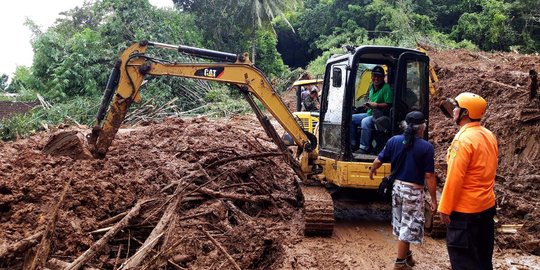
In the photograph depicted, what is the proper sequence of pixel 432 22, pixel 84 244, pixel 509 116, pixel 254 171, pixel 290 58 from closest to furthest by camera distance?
pixel 84 244
pixel 254 171
pixel 509 116
pixel 432 22
pixel 290 58

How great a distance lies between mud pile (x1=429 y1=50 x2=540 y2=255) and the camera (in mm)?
6996

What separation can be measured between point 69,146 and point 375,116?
4.36 metres

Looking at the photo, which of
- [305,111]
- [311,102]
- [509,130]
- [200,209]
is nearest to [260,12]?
[311,102]

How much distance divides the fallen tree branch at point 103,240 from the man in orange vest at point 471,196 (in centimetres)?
307

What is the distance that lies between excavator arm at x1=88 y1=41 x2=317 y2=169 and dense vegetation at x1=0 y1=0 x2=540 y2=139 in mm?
6767

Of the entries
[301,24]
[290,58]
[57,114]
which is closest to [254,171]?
[57,114]

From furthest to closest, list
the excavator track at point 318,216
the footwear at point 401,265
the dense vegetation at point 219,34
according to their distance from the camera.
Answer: the dense vegetation at point 219,34 → the excavator track at point 318,216 → the footwear at point 401,265

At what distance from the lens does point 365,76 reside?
7.30m

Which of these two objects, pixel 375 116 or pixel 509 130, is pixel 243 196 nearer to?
pixel 375 116

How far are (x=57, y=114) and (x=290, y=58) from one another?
25.2m

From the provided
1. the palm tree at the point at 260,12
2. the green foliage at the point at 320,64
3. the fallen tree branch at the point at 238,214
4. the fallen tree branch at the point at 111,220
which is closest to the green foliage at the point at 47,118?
the fallen tree branch at the point at 238,214

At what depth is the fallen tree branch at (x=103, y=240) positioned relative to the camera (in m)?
4.13

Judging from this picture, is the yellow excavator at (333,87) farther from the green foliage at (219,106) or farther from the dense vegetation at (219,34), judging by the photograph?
the green foliage at (219,106)

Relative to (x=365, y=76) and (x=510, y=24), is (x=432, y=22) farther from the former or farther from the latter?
(x=365, y=76)
